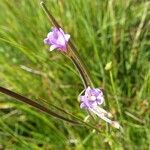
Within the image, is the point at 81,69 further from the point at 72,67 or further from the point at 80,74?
the point at 72,67

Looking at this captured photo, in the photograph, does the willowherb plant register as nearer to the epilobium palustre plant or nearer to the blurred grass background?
the epilobium palustre plant

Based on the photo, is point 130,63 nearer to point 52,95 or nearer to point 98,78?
point 98,78

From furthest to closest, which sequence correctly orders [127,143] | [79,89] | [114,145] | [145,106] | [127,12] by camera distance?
[127,12] < [79,89] < [145,106] < [127,143] < [114,145]

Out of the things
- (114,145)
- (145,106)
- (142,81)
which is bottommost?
(114,145)

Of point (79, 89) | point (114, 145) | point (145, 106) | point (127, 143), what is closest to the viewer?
point (114, 145)

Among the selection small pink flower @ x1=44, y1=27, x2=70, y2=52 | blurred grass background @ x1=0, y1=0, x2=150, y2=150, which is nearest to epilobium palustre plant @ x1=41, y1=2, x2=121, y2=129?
small pink flower @ x1=44, y1=27, x2=70, y2=52

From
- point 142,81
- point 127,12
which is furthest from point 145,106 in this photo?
point 127,12

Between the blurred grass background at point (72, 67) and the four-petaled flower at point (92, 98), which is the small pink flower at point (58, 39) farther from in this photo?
the blurred grass background at point (72, 67)

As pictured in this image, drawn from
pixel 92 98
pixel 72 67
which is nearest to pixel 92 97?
Answer: pixel 92 98
